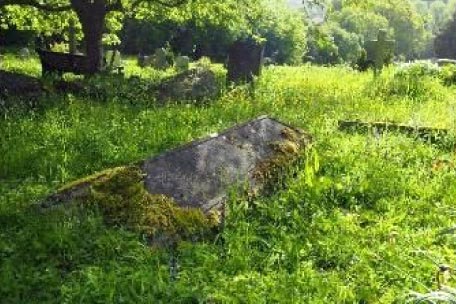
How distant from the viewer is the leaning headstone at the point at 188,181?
5.10m

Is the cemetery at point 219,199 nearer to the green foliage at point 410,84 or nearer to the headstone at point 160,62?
the green foliage at point 410,84

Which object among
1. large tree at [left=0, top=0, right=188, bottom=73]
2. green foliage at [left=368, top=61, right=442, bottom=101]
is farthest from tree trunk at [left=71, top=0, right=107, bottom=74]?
green foliage at [left=368, top=61, right=442, bottom=101]

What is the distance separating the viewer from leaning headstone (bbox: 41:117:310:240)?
510 cm

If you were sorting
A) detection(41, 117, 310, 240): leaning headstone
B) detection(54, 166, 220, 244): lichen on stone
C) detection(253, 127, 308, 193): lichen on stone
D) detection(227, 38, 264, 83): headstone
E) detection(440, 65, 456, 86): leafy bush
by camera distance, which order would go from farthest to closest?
detection(440, 65, 456, 86): leafy bush < detection(227, 38, 264, 83): headstone < detection(253, 127, 308, 193): lichen on stone < detection(41, 117, 310, 240): leaning headstone < detection(54, 166, 220, 244): lichen on stone

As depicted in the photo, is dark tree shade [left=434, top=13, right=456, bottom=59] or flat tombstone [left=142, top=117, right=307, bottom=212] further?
dark tree shade [left=434, top=13, right=456, bottom=59]

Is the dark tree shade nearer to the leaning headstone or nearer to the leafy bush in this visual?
the leafy bush

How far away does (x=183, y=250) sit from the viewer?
188 inches

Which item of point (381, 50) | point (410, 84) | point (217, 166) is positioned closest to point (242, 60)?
point (410, 84)

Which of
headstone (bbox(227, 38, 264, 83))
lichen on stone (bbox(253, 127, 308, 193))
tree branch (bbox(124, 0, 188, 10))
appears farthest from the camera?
tree branch (bbox(124, 0, 188, 10))

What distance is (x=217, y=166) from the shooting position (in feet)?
19.8

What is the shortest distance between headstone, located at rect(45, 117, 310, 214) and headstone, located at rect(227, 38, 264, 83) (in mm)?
8882

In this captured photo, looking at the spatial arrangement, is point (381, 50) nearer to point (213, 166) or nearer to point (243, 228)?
point (213, 166)

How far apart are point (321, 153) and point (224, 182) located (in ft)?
7.60

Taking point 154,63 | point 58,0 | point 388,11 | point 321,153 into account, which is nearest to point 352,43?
point 388,11
